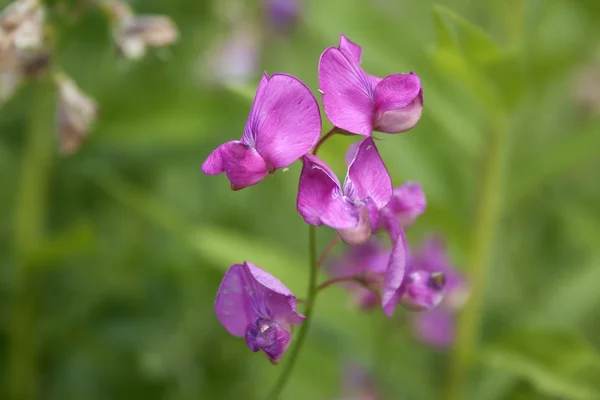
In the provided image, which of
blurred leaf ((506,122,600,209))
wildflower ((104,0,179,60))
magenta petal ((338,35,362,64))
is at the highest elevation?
magenta petal ((338,35,362,64))

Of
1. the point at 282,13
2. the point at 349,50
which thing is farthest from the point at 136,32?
the point at 282,13

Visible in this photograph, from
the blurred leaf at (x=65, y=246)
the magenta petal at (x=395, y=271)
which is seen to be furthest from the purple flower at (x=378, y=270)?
the blurred leaf at (x=65, y=246)

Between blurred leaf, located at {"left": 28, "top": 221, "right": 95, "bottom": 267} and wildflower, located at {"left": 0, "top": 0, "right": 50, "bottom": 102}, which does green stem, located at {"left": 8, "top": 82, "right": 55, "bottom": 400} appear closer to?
blurred leaf, located at {"left": 28, "top": 221, "right": 95, "bottom": 267}

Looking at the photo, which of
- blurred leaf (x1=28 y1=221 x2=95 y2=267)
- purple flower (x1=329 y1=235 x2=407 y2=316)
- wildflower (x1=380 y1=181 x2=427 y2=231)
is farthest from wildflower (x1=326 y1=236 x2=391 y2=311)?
blurred leaf (x1=28 y1=221 x2=95 y2=267)

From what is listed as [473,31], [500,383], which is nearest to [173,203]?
[500,383]

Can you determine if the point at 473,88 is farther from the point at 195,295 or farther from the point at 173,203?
the point at 173,203

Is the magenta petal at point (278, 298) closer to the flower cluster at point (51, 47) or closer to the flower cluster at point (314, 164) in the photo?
the flower cluster at point (314, 164)
